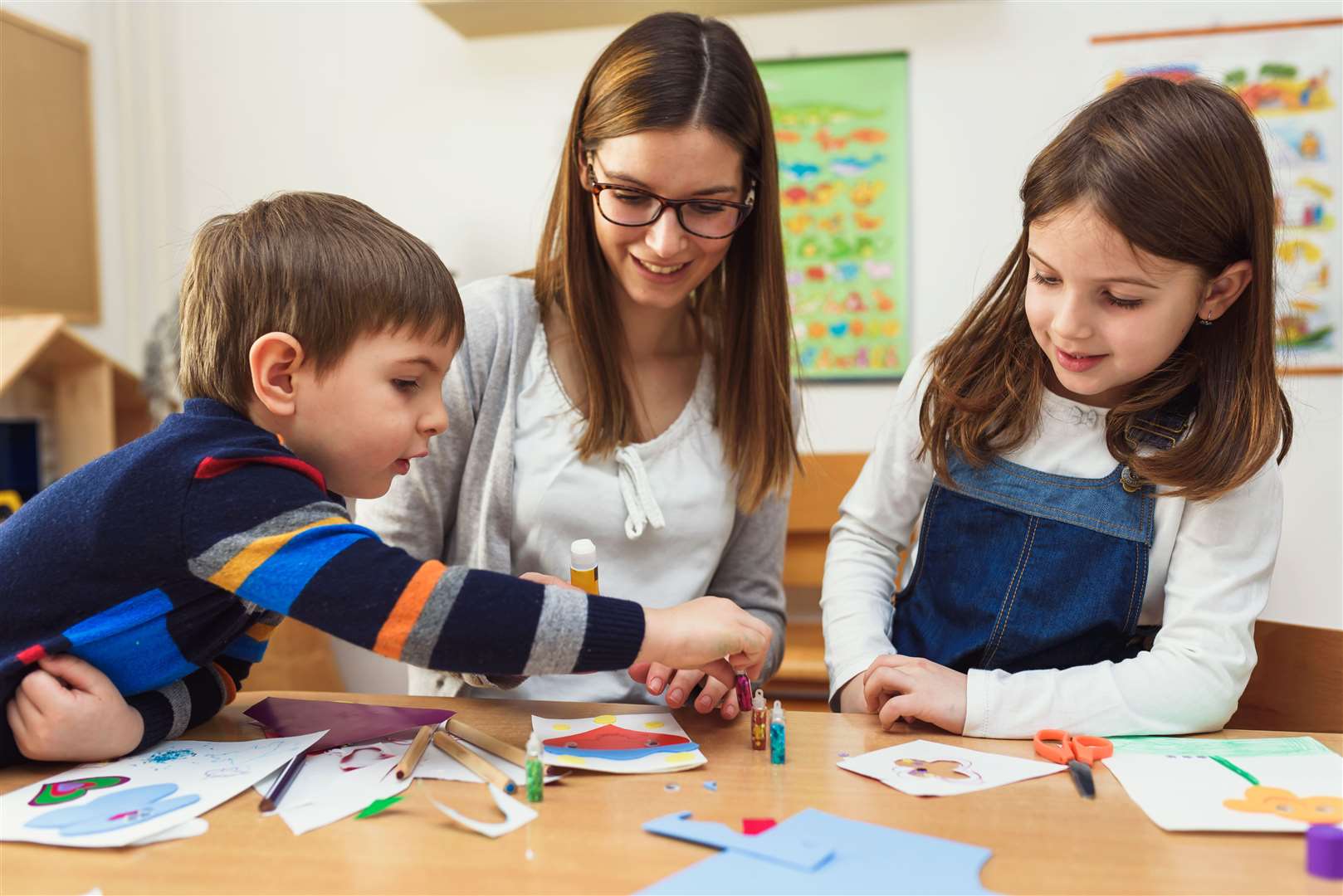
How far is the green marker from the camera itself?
81 centimetres

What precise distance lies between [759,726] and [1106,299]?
0.52 metres

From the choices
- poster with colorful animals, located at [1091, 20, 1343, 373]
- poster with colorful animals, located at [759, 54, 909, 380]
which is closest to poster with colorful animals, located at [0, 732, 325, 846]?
poster with colorful animals, located at [759, 54, 909, 380]

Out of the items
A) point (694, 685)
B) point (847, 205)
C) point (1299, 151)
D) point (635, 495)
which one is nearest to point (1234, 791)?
point (694, 685)

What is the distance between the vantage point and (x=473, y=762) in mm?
827

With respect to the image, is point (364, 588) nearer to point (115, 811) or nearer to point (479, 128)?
point (115, 811)

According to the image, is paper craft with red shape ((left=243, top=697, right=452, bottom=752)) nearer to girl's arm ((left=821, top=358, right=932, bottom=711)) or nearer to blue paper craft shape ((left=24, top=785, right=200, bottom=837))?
blue paper craft shape ((left=24, top=785, right=200, bottom=837))

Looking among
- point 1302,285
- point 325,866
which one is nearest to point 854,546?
point 325,866

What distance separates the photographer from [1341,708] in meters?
1.05

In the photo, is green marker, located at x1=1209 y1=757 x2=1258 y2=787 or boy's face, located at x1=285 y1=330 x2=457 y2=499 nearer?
green marker, located at x1=1209 y1=757 x2=1258 y2=787

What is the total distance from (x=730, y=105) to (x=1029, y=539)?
1.92 feet

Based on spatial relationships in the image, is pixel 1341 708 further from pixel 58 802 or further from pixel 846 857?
pixel 58 802

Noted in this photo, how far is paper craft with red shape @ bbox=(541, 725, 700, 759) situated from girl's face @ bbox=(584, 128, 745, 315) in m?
0.54

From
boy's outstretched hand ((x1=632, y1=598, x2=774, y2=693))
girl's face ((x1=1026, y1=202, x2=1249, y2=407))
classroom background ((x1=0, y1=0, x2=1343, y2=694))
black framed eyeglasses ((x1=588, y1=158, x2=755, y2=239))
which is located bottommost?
boy's outstretched hand ((x1=632, y1=598, x2=774, y2=693))

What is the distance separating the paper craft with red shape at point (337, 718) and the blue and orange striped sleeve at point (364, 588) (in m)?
0.16
